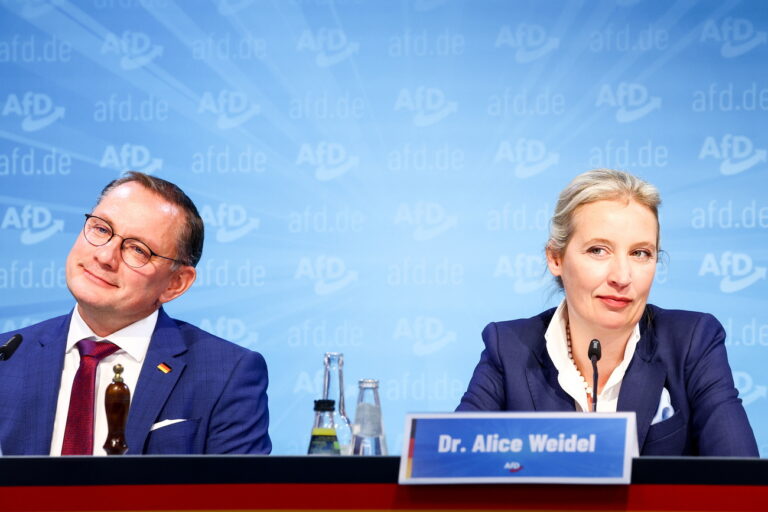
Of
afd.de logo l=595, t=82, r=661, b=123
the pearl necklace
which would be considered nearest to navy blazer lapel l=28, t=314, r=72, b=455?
the pearl necklace

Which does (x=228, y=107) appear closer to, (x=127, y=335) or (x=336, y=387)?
(x=127, y=335)

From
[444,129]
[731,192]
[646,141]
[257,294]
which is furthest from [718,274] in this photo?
[257,294]

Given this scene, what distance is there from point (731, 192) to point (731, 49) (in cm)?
62

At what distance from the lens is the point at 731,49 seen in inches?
171

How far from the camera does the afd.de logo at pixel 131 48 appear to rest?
4465 millimetres

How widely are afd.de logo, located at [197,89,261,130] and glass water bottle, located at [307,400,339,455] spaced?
258cm

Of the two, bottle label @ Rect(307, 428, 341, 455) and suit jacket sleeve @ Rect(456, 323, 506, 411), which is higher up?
suit jacket sleeve @ Rect(456, 323, 506, 411)

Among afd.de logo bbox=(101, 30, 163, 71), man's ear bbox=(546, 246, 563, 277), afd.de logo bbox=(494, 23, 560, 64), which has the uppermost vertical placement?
afd.de logo bbox=(494, 23, 560, 64)

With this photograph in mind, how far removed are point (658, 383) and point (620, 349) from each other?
13cm

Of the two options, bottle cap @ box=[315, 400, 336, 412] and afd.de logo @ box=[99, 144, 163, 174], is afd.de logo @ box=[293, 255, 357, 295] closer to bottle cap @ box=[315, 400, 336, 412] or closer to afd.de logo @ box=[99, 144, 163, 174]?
afd.de logo @ box=[99, 144, 163, 174]

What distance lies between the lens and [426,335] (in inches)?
170

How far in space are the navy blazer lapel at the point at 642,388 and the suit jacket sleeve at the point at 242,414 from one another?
2.89 feet

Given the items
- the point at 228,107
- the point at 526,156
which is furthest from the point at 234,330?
the point at 526,156

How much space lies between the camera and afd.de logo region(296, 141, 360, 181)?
438 centimetres
